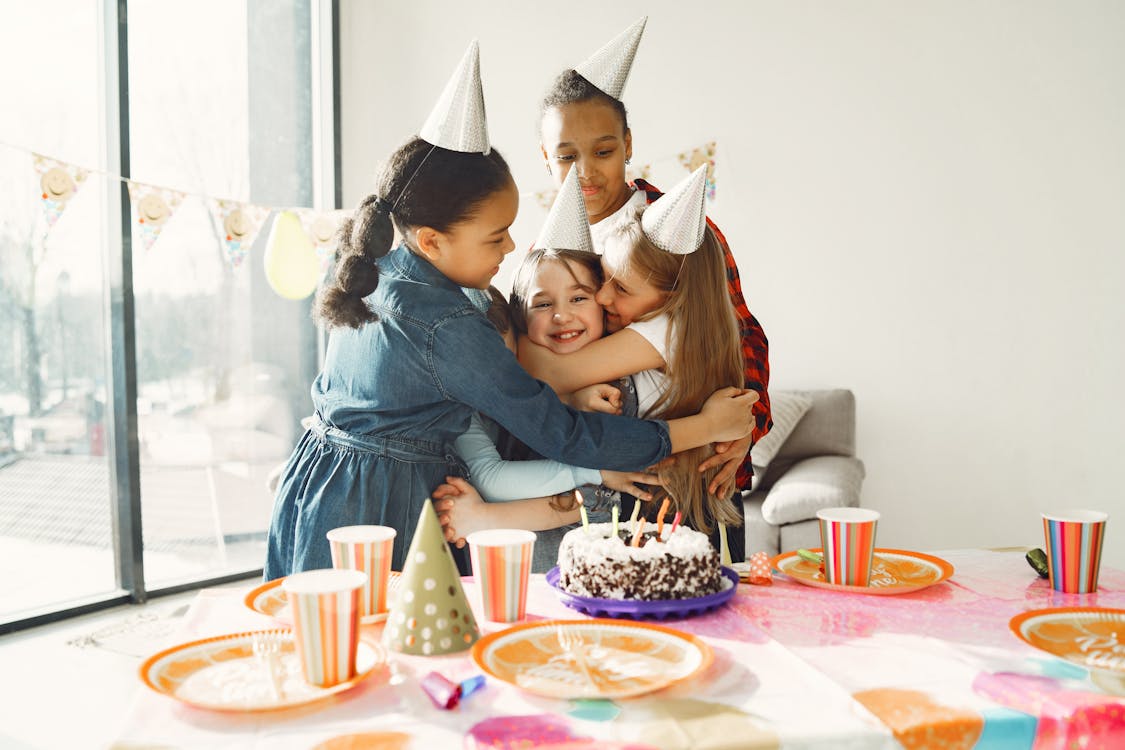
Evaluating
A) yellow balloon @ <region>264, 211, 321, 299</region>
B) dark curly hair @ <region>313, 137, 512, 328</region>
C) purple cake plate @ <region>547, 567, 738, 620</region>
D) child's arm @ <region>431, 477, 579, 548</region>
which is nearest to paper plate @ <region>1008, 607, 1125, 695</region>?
purple cake plate @ <region>547, 567, 738, 620</region>

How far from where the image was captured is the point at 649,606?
1.00 m

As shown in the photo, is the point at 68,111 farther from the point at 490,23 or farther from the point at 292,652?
the point at 292,652

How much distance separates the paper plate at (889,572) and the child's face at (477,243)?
0.60m

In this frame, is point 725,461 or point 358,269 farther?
point 725,461

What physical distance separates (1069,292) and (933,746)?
9.58 ft

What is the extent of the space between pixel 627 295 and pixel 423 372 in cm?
41

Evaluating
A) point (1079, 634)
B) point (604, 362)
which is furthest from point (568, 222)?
point (1079, 634)

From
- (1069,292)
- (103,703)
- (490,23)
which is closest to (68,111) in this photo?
(490,23)

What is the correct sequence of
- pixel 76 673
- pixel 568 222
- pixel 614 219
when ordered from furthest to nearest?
1. pixel 76 673
2. pixel 614 219
3. pixel 568 222

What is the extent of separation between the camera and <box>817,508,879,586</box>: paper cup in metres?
1.12

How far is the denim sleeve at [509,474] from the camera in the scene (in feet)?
4.54

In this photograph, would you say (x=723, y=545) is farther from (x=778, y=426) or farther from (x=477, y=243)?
(x=778, y=426)

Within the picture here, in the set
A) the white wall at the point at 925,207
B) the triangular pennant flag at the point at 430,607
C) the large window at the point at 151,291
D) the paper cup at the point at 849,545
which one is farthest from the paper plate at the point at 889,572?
the large window at the point at 151,291

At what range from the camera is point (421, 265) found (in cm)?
136
